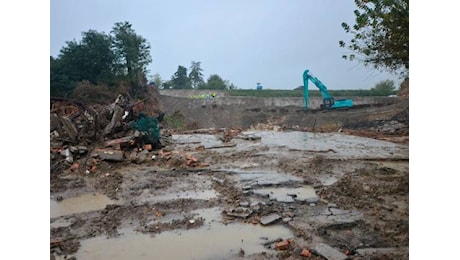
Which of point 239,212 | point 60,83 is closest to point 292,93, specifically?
point 60,83

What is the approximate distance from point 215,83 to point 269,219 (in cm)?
3207

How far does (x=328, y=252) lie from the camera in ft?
9.64

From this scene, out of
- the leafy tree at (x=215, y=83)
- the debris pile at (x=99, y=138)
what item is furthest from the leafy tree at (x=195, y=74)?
the debris pile at (x=99, y=138)

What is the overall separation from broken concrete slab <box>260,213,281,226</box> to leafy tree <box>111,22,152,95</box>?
1721cm

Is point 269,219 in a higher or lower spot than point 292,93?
lower

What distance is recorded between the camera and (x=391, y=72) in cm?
457

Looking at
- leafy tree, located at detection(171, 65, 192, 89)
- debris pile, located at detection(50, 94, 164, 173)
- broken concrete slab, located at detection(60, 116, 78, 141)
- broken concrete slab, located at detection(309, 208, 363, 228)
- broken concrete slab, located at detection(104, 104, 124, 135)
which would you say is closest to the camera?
broken concrete slab, located at detection(309, 208, 363, 228)

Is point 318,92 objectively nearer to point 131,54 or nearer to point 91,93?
point 131,54

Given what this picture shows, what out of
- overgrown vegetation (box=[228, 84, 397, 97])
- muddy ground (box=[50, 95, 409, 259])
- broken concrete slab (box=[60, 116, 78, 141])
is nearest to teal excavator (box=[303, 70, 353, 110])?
overgrown vegetation (box=[228, 84, 397, 97])

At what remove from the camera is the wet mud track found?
320 centimetres

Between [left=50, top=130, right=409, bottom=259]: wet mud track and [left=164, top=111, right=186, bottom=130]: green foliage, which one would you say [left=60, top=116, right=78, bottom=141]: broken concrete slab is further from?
[left=164, top=111, right=186, bottom=130]: green foliage

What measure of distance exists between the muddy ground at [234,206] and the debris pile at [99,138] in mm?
152

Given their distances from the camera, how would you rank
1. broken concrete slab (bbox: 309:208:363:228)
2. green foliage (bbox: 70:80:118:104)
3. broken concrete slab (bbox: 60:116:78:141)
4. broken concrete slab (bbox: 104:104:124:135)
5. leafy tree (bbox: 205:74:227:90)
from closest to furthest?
broken concrete slab (bbox: 309:208:363:228), broken concrete slab (bbox: 60:116:78:141), broken concrete slab (bbox: 104:104:124:135), green foliage (bbox: 70:80:118:104), leafy tree (bbox: 205:74:227:90)

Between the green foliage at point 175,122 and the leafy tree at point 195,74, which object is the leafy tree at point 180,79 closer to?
the leafy tree at point 195,74
